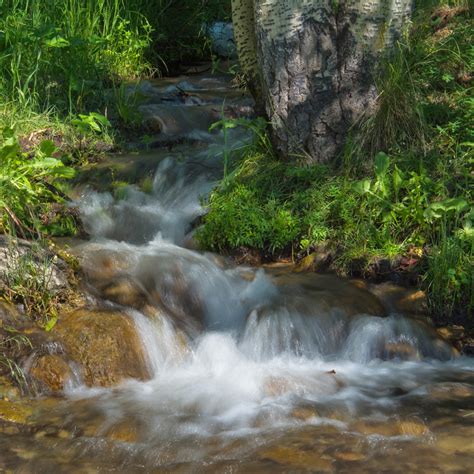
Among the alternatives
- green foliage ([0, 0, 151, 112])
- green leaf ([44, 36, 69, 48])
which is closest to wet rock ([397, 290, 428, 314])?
green foliage ([0, 0, 151, 112])

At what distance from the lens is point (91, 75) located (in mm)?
8281

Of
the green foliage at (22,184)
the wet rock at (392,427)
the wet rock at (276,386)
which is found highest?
the green foliage at (22,184)

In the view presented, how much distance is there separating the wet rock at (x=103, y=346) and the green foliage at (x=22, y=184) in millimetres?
706

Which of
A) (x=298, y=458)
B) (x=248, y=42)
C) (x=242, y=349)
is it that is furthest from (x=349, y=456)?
(x=248, y=42)

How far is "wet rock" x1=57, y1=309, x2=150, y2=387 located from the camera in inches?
177

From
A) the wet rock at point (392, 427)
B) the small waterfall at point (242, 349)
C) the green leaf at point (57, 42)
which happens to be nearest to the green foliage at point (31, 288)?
the small waterfall at point (242, 349)

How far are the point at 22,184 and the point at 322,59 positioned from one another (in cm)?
236

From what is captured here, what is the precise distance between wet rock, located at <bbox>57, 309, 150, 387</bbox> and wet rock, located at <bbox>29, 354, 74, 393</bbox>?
0.09 metres

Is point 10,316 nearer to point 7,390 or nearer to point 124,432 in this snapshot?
point 7,390

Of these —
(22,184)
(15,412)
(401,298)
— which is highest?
(22,184)

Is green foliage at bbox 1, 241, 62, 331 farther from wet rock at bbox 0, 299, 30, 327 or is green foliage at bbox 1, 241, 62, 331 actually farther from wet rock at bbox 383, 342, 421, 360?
wet rock at bbox 383, 342, 421, 360

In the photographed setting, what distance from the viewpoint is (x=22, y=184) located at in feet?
Result: 17.5

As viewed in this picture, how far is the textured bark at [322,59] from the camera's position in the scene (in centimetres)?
614

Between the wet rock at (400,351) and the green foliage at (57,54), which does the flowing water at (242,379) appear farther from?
the green foliage at (57,54)
